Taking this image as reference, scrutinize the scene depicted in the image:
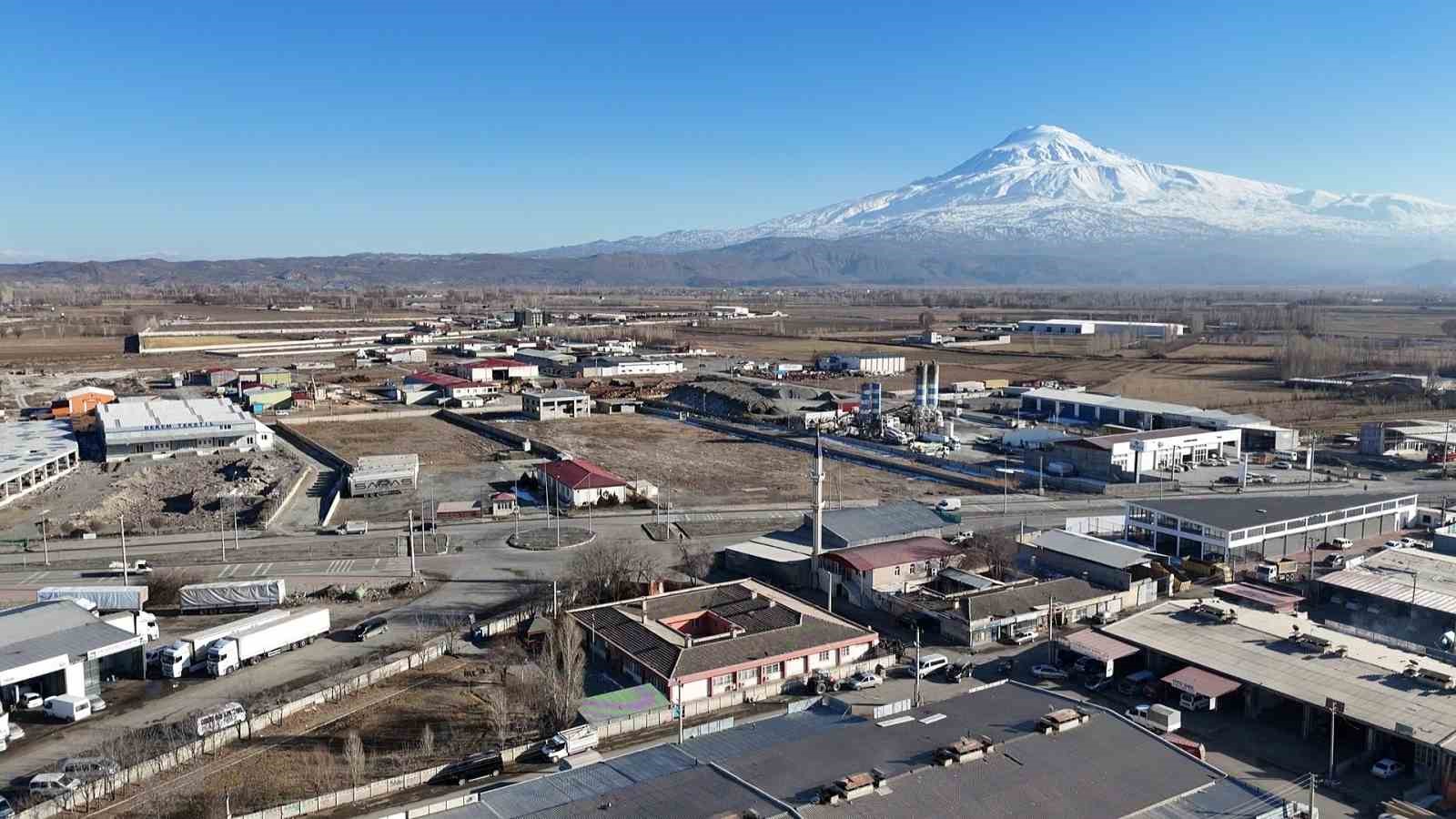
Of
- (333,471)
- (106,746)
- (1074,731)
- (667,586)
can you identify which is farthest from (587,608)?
(333,471)

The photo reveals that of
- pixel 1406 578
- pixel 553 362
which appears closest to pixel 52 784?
pixel 1406 578

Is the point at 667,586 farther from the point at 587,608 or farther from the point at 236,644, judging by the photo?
the point at 236,644

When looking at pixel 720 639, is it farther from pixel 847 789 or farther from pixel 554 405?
pixel 554 405

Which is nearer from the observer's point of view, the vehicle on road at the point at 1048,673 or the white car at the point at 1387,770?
the white car at the point at 1387,770

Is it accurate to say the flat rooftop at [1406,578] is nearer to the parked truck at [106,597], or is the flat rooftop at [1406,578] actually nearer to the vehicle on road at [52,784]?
the vehicle on road at [52,784]

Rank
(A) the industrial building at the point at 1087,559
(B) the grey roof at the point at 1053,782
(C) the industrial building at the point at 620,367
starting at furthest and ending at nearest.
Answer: (C) the industrial building at the point at 620,367 < (A) the industrial building at the point at 1087,559 < (B) the grey roof at the point at 1053,782

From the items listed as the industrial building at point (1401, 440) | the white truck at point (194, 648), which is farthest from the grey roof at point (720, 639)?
the industrial building at point (1401, 440)

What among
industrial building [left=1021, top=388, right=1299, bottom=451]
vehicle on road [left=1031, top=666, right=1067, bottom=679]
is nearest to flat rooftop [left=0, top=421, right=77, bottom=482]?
vehicle on road [left=1031, top=666, right=1067, bottom=679]
